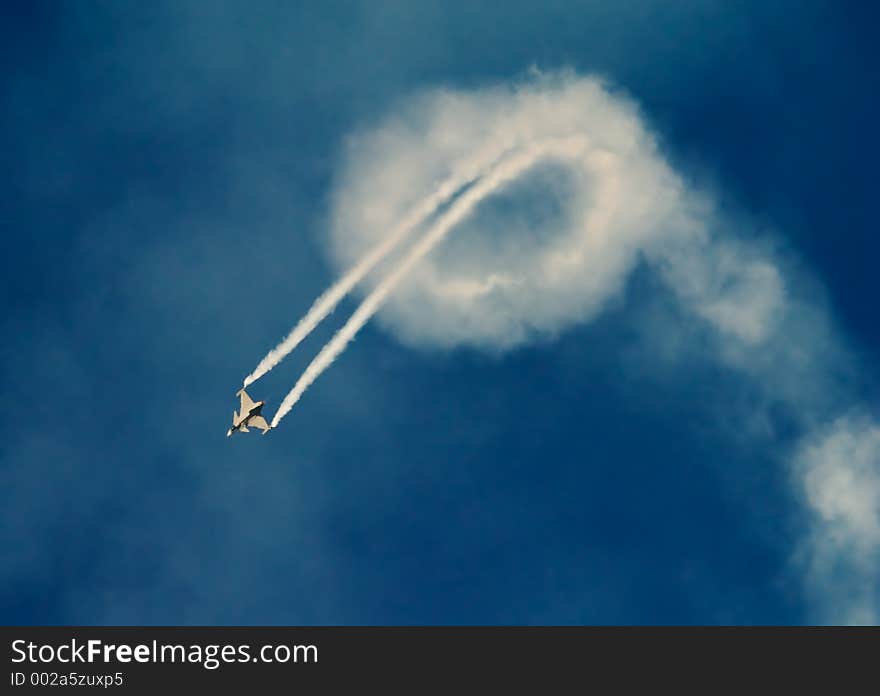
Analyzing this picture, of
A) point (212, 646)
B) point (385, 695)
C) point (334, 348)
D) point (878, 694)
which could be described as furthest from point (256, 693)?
point (878, 694)

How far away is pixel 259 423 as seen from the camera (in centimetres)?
13388

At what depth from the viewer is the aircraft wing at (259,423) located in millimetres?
133625

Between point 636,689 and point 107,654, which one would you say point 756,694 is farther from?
point 107,654

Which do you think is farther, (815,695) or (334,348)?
(334,348)

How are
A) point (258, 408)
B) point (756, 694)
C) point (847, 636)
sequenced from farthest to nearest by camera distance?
point (258, 408) → point (847, 636) → point (756, 694)

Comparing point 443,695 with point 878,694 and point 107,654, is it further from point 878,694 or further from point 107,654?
point 878,694

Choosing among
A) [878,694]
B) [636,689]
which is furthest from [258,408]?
[878,694]

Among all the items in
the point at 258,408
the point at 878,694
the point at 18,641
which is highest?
the point at 258,408

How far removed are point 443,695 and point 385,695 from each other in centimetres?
629

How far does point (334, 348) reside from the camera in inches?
4843

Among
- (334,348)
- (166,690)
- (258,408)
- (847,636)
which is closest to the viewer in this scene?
(166,690)

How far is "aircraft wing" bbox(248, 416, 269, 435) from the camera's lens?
5261 inches

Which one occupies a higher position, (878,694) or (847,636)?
(847,636)

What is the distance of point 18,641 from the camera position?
90.3m
